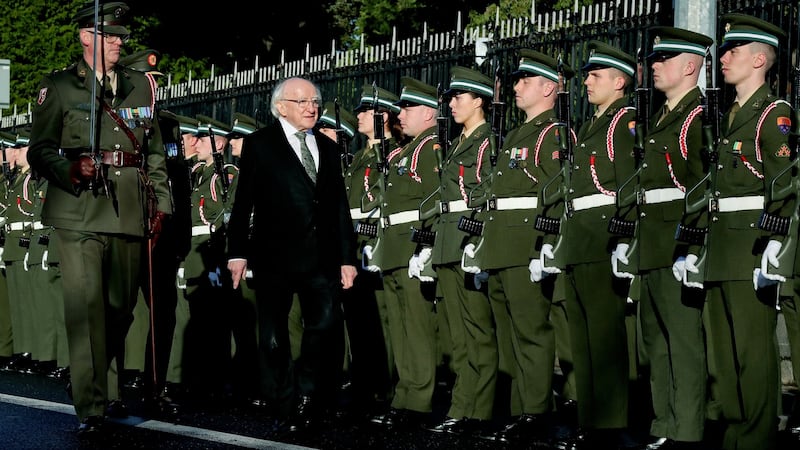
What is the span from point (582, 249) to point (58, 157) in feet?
9.92

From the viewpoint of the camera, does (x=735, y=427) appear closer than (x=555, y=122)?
Yes

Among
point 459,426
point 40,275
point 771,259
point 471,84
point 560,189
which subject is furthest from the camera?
point 40,275

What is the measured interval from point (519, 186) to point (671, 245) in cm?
146

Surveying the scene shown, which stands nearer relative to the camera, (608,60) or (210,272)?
(608,60)

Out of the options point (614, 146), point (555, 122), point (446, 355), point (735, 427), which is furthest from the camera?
point (446, 355)

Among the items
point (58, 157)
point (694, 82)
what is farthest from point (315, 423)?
point (694, 82)

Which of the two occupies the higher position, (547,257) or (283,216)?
(283,216)

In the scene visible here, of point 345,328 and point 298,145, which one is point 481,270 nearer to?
point 298,145

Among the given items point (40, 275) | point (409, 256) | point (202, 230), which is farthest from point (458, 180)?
point (40, 275)

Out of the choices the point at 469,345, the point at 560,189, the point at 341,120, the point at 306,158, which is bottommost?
the point at 469,345

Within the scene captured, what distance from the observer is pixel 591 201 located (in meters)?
9.27

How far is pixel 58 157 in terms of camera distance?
9.73m

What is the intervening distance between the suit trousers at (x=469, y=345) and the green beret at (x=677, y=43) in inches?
86.5

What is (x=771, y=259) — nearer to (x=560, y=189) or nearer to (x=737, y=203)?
(x=737, y=203)
